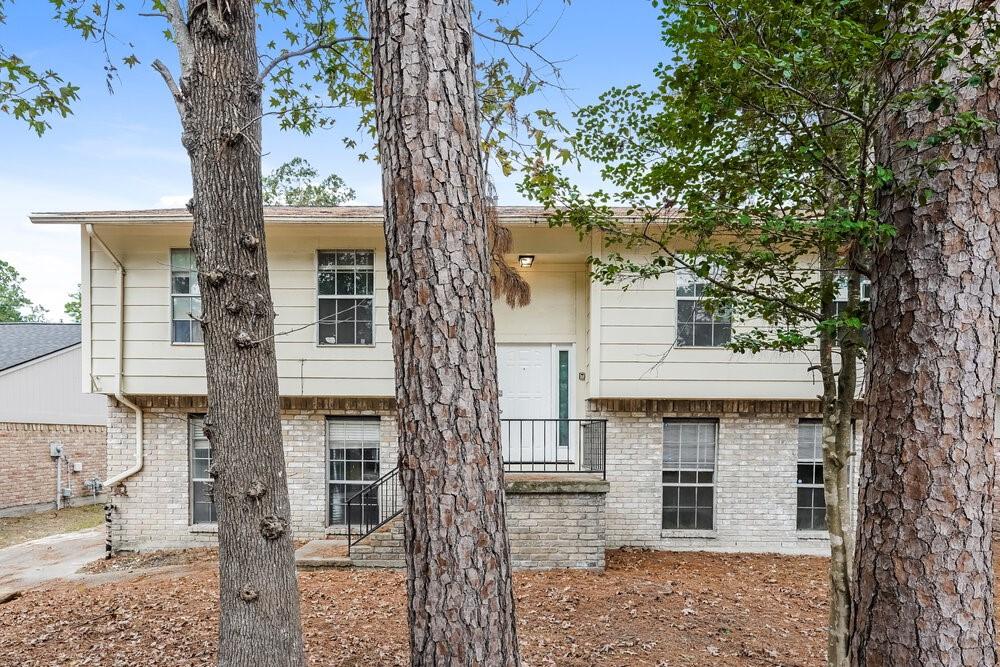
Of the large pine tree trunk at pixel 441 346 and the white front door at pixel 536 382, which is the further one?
the white front door at pixel 536 382

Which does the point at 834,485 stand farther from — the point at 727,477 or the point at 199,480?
the point at 199,480

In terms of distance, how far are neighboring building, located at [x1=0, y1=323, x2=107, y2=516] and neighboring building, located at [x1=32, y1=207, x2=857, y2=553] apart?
8255 millimetres

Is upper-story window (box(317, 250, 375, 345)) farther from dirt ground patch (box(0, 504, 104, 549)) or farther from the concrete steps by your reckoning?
dirt ground patch (box(0, 504, 104, 549))

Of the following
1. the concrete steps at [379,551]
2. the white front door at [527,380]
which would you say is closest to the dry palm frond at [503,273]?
the white front door at [527,380]

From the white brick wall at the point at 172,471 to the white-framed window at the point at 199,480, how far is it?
9 centimetres

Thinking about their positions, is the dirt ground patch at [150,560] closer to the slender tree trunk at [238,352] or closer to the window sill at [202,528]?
the window sill at [202,528]

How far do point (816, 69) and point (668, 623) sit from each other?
14.7 feet

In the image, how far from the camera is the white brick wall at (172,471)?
7.48m

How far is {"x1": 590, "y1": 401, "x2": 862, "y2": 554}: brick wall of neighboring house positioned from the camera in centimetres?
720

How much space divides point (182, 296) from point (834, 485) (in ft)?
26.9

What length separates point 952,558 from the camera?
2.11 meters

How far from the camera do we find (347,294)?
24.1ft

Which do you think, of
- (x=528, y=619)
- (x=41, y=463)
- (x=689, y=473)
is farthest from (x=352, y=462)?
(x=41, y=463)

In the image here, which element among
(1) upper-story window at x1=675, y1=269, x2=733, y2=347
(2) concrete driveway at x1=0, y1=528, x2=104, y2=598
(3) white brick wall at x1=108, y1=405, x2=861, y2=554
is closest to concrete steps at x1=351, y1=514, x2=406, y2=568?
(3) white brick wall at x1=108, y1=405, x2=861, y2=554
